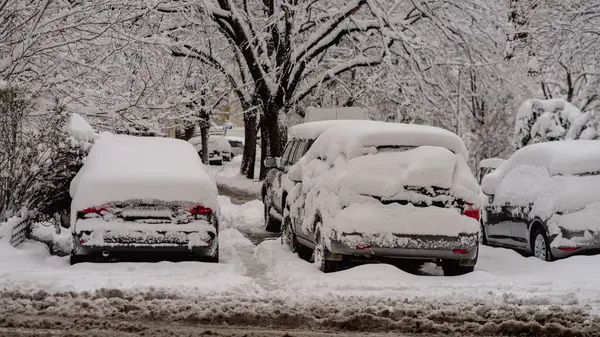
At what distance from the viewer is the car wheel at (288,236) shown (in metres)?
11.8

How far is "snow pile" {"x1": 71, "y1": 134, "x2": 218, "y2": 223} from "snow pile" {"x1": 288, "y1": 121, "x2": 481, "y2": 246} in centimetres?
154

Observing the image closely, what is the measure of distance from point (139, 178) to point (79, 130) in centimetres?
263

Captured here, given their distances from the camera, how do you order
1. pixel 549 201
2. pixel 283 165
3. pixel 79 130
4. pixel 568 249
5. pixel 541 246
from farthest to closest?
1. pixel 283 165
2. pixel 79 130
3. pixel 541 246
4. pixel 549 201
5. pixel 568 249

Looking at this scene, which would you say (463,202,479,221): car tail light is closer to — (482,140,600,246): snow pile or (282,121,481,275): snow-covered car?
(282,121,481,275): snow-covered car

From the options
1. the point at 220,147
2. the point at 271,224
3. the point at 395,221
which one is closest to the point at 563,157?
the point at 395,221

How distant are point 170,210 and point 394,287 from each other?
9.38 feet

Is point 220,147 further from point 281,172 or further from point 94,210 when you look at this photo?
point 94,210

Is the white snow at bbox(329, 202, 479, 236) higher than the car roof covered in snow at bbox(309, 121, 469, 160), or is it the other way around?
the car roof covered in snow at bbox(309, 121, 469, 160)

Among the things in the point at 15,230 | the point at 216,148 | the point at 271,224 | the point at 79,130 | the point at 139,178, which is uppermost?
the point at 79,130

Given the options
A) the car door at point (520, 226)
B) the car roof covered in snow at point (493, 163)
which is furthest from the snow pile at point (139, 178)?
the car roof covered in snow at point (493, 163)

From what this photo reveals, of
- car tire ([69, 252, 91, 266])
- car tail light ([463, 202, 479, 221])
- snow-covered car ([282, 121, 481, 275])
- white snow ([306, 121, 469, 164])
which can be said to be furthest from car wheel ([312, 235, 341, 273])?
car tire ([69, 252, 91, 266])

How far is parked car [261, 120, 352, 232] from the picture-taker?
13.0 meters

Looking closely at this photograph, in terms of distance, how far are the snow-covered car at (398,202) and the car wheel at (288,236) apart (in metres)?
1.56

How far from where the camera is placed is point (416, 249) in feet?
31.1
